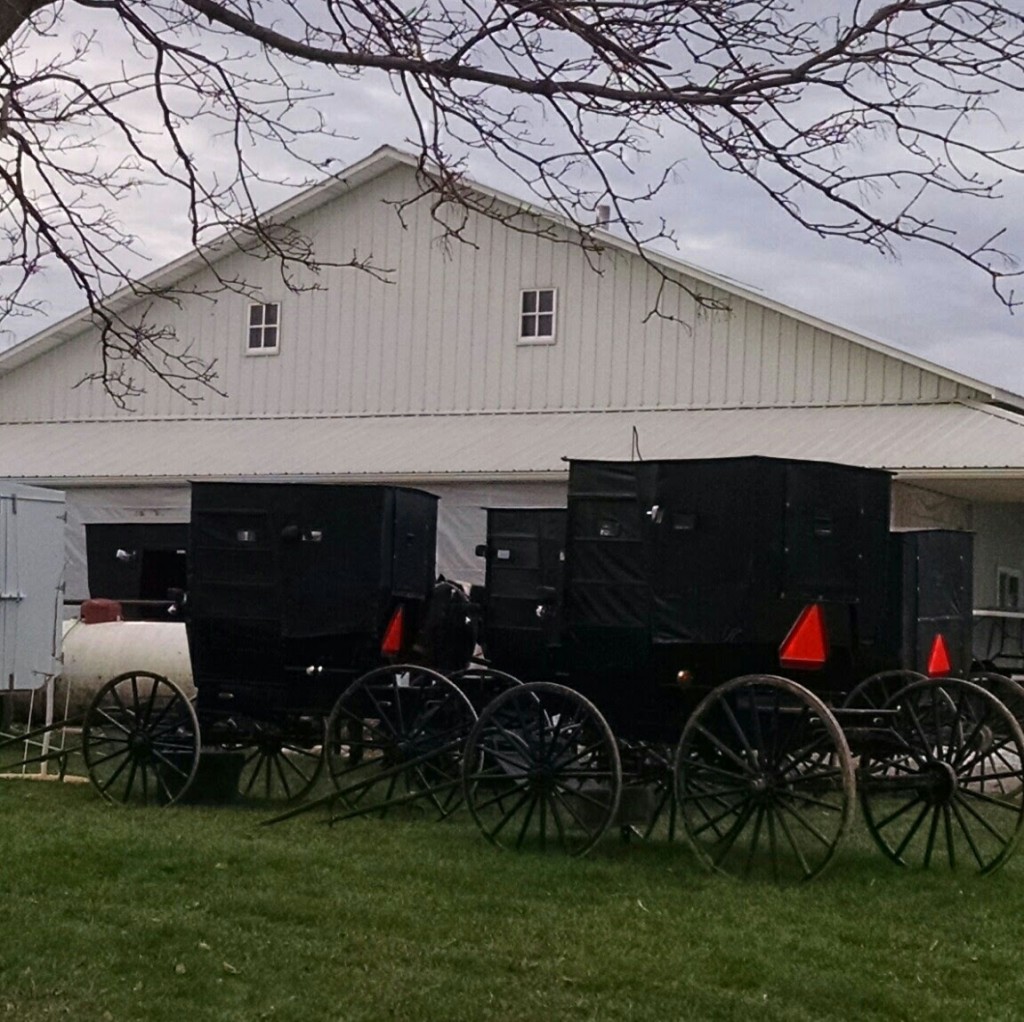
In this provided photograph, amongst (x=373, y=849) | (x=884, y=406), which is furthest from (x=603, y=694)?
(x=884, y=406)

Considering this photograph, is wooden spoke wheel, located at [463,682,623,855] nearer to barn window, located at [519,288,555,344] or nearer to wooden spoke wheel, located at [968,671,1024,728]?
wooden spoke wheel, located at [968,671,1024,728]

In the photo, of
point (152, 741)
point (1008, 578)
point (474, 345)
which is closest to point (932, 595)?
point (152, 741)

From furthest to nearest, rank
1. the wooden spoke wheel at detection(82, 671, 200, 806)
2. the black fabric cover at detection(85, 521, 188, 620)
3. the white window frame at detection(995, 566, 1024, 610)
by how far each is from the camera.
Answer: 1. the white window frame at detection(995, 566, 1024, 610)
2. the black fabric cover at detection(85, 521, 188, 620)
3. the wooden spoke wheel at detection(82, 671, 200, 806)

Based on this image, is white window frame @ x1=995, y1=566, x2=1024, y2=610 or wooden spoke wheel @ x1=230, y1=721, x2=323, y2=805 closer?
wooden spoke wheel @ x1=230, y1=721, x2=323, y2=805

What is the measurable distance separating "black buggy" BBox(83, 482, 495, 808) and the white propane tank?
4.32 m

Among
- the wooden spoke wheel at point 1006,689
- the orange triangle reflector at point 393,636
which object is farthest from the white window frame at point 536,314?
the orange triangle reflector at point 393,636

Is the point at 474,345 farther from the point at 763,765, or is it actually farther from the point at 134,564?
the point at 763,765

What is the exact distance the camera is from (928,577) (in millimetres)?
13727

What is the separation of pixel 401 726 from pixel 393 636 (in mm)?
799

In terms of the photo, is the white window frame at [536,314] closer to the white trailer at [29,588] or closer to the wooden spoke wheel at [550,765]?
the white trailer at [29,588]

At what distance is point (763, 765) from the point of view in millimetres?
9086

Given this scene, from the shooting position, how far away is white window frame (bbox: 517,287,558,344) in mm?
25469

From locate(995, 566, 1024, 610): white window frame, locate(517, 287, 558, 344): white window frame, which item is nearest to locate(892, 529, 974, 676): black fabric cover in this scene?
locate(995, 566, 1024, 610): white window frame

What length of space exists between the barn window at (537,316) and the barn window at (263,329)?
414 cm
